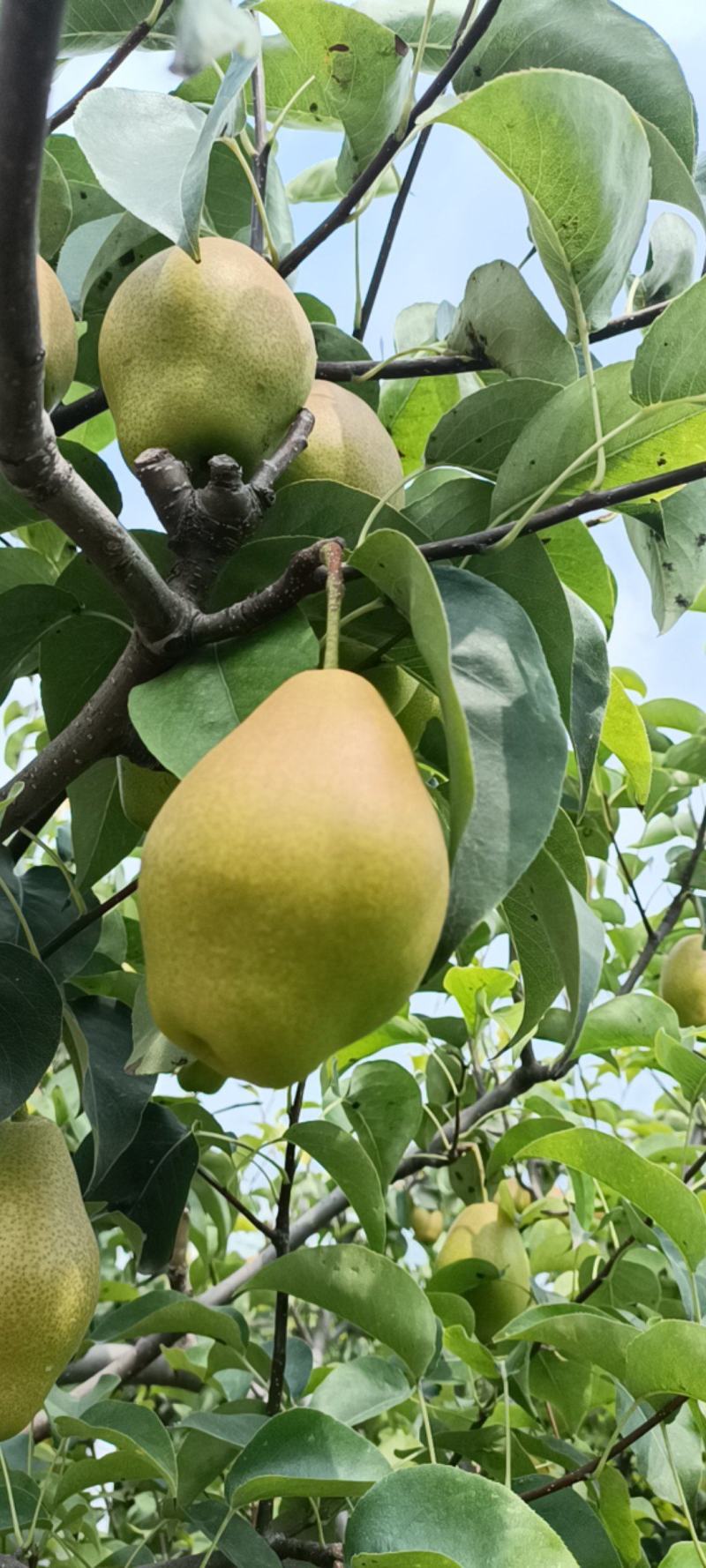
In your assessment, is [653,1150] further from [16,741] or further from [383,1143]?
[16,741]

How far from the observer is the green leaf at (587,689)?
0.66 metres

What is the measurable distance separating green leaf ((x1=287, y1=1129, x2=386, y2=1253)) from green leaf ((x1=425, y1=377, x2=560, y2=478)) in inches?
15.0

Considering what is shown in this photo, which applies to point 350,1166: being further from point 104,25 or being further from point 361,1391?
point 104,25

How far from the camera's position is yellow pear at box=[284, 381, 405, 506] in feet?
2.09

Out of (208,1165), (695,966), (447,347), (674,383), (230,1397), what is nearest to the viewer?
(674,383)

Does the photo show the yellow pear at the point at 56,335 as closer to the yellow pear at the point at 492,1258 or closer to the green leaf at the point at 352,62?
the green leaf at the point at 352,62

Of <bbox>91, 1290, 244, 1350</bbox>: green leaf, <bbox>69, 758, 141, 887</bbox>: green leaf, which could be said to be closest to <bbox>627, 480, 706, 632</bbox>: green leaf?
<bbox>69, 758, 141, 887</bbox>: green leaf

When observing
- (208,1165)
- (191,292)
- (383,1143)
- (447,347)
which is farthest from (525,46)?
(208,1165)

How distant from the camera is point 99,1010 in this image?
2.83 feet

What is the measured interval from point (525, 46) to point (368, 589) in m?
0.36

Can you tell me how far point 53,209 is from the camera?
82cm

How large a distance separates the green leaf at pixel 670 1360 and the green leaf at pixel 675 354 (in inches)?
17.3

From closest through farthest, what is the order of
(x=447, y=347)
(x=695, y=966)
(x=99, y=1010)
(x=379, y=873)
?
(x=379, y=873) → (x=447, y=347) → (x=99, y=1010) → (x=695, y=966)

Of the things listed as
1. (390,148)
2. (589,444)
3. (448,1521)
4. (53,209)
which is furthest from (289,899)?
(53,209)
